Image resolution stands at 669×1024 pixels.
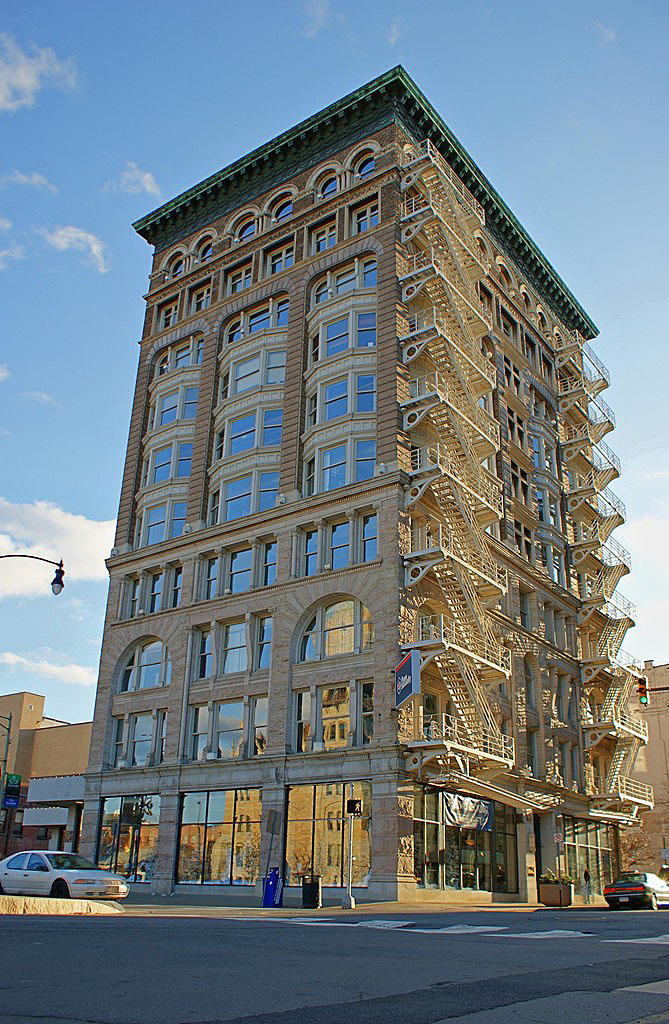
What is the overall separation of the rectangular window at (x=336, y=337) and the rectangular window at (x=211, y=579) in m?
11.2

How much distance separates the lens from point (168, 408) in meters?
50.5

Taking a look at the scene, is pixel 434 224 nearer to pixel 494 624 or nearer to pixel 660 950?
pixel 494 624

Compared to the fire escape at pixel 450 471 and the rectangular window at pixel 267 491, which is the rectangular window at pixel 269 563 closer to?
the rectangular window at pixel 267 491

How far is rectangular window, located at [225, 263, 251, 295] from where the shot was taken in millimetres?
49650

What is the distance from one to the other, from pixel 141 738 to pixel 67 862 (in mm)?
18913

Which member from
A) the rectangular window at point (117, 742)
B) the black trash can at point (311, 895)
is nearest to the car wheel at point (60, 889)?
the black trash can at point (311, 895)

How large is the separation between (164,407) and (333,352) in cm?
1249

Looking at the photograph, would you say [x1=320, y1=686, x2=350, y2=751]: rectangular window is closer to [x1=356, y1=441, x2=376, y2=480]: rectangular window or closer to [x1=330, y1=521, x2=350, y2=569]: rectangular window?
[x1=330, y1=521, x2=350, y2=569]: rectangular window

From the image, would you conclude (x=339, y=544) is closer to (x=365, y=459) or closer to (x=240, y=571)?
(x=365, y=459)

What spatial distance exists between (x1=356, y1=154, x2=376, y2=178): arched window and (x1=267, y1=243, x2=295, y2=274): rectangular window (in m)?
5.13

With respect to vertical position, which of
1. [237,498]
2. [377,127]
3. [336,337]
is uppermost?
[377,127]

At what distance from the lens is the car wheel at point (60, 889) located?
77.4ft

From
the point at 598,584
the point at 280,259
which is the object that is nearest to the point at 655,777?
the point at 598,584

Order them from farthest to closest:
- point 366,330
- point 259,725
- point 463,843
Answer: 1. point 366,330
2. point 259,725
3. point 463,843
